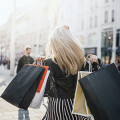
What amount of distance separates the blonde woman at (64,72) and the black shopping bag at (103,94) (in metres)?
0.35

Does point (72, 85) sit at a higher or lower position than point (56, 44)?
lower

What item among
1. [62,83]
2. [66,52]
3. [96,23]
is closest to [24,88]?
[62,83]

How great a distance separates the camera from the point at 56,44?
7.45ft

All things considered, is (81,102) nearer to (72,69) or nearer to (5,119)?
(72,69)

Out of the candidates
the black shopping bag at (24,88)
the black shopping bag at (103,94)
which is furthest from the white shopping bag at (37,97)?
the black shopping bag at (103,94)

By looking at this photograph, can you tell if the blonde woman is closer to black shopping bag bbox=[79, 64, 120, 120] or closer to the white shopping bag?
the white shopping bag

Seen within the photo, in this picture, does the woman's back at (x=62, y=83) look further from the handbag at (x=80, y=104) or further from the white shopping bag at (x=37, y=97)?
the handbag at (x=80, y=104)

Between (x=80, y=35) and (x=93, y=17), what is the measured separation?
175 inches

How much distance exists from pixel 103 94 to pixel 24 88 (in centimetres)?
85

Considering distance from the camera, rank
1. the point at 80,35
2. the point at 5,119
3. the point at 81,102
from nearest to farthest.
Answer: the point at 81,102 → the point at 5,119 → the point at 80,35

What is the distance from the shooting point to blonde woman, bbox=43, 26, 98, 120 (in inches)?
88.2

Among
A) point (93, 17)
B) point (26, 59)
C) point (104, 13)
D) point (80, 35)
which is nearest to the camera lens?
point (26, 59)

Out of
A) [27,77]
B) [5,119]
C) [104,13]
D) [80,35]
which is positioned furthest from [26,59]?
[80,35]

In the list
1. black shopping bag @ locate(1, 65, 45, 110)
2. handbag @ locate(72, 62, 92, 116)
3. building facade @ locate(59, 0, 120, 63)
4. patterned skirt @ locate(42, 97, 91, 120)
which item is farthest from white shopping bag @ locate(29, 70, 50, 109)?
building facade @ locate(59, 0, 120, 63)
